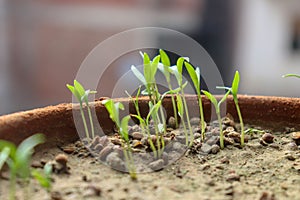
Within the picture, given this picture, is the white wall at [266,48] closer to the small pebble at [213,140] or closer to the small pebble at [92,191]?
the small pebble at [213,140]

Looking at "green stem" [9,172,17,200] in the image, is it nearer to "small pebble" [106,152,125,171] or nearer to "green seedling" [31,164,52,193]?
"green seedling" [31,164,52,193]

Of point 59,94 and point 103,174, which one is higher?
point 103,174

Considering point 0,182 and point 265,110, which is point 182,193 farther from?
point 265,110

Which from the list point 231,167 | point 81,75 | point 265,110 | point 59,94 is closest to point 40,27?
point 59,94

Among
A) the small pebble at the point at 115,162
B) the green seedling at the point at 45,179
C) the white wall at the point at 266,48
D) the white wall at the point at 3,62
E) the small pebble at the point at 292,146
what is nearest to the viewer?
the green seedling at the point at 45,179

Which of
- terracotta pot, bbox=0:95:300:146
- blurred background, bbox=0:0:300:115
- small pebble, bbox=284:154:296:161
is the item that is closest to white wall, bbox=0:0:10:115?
blurred background, bbox=0:0:300:115

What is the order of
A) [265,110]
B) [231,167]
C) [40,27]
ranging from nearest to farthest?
[231,167] → [265,110] → [40,27]

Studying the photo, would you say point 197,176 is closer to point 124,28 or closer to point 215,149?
point 215,149

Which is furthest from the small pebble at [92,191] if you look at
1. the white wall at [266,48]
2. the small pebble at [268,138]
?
the white wall at [266,48]
